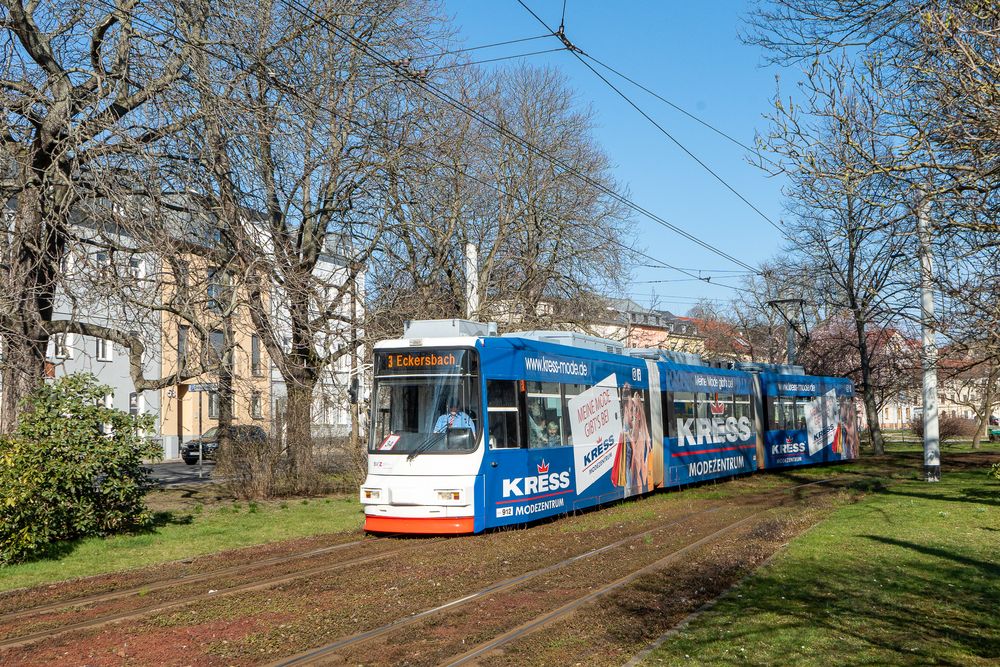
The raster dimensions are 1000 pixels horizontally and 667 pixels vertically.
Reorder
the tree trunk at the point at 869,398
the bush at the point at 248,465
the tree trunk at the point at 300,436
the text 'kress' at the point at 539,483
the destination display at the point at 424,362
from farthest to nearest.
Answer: the tree trunk at the point at 869,398 → the tree trunk at the point at 300,436 → the bush at the point at 248,465 → the text 'kress' at the point at 539,483 → the destination display at the point at 424,362

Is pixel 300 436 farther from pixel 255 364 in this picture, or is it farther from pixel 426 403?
pixel 426 403

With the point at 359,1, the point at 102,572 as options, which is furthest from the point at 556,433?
the point at 359,1

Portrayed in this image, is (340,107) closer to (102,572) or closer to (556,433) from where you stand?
(556,433)

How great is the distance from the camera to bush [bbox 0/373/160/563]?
12211 millimetres

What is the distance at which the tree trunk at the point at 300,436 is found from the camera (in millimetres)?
20688

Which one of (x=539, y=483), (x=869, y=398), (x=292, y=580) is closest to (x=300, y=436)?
(x=539, y=483)

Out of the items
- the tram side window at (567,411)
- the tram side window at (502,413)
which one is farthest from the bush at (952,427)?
the tram side window at (502,413)

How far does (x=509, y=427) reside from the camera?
48.9ft

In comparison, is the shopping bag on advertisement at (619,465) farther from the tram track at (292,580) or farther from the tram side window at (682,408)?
the tram track at (292,580)

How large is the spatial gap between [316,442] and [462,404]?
9413 millimetres

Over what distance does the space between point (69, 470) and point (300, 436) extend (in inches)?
321

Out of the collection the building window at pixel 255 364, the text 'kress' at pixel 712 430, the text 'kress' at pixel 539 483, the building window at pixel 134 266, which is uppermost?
the building window at pixel 134 266

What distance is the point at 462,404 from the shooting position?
14.3 m

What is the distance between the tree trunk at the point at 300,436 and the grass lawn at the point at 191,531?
3.11ft
